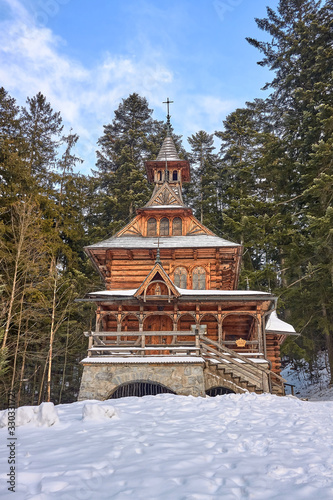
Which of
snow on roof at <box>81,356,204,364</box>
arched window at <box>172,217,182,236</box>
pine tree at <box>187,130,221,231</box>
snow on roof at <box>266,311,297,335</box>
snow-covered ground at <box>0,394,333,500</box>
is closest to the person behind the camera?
snow-covered ground at <box>0,394,333,500</box>

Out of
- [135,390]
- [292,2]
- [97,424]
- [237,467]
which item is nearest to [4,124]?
[135,390]

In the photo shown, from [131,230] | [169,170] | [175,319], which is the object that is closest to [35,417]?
[175,319]

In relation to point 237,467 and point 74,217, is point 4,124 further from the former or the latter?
point 237,467

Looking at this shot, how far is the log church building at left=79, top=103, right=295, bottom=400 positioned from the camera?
1441 cm

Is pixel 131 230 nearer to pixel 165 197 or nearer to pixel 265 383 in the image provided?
pixel 165 197

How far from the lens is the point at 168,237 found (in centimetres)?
2431

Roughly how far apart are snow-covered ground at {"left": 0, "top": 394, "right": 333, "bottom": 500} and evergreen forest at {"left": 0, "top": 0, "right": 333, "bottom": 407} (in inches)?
353

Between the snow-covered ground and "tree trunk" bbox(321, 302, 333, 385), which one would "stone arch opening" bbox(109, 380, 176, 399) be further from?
"tree trunk" bbox(321, 302, 333, 385)

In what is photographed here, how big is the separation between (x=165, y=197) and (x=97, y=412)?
20.8 metres

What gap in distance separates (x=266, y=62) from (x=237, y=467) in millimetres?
35814

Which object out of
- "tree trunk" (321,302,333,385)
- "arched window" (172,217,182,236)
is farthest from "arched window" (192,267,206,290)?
"tree trunk" (321,302,333,385)

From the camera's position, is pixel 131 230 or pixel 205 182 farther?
pixel 205 182

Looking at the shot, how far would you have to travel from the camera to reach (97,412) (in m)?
7.62

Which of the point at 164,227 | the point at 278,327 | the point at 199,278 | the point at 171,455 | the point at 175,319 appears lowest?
the point at 171,455
